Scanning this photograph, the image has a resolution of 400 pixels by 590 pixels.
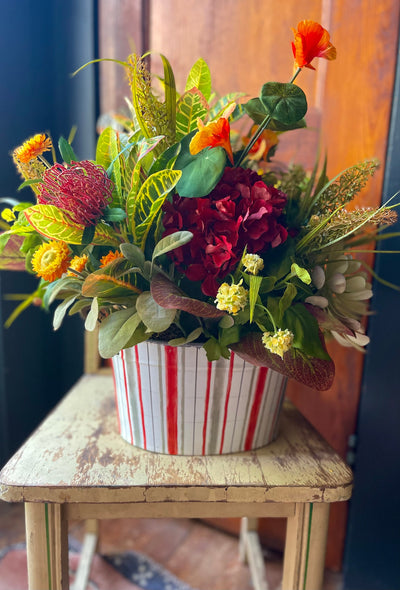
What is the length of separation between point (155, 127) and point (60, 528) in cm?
45

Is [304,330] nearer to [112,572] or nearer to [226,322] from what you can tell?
[226,322]

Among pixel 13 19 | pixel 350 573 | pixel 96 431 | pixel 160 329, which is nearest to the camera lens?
pixel 160 329

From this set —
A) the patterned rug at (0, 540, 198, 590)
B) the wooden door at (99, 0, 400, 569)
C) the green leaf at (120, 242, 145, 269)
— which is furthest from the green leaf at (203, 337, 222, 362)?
the patterned rug at (0, 540, 198, 590)

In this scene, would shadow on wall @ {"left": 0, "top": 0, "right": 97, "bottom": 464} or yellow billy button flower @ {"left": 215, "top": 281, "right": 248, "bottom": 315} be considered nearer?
yellow billy button flower @ {"left": 215, "top": 281, "right": 248, "bottom": 315}

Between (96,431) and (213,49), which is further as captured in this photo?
(213,49)

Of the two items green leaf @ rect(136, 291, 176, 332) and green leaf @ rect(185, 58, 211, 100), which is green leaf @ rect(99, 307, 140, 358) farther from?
green leaf @ rect(185, 58, 211, 100)

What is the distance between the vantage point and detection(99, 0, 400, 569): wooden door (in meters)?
0.75

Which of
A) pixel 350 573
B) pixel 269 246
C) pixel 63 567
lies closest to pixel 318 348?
pixel 269 246

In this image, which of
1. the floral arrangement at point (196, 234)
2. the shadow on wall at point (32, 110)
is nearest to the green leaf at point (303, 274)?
the floral arrangement at point (196, 234)

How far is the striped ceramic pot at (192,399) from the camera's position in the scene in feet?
1.63

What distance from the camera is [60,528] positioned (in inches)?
19.0

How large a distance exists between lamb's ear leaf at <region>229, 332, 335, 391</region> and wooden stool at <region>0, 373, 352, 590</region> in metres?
0.12

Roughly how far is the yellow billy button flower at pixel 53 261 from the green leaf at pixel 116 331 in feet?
0.23

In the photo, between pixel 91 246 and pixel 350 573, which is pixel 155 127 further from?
pixel 350 573
